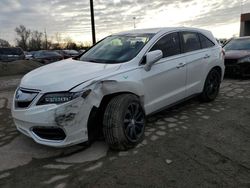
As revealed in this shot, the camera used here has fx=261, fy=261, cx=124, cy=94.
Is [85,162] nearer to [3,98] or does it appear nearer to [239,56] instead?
[3,98]

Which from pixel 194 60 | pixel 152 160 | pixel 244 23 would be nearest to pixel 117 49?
pixel 194 60

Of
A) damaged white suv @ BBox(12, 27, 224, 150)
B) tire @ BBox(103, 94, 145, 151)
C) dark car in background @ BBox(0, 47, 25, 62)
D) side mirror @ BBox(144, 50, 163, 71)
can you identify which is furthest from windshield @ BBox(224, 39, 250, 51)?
dark car in background @ BBox(0, 47, 25, 62)

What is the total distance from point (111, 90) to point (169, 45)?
1721 millimetres

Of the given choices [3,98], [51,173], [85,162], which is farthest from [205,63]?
[3,98]

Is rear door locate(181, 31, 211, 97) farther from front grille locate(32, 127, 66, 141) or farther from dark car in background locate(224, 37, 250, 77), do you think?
dark car in background locate(224, 37, 250, 77)

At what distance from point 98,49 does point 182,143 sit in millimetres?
2293

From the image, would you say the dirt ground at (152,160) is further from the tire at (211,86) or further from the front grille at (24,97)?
the tire at (211,86)

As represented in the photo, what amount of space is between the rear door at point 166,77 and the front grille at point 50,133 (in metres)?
1.45

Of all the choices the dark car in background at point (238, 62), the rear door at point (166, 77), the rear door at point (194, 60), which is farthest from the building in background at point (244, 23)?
the rear door at point (166, 77)

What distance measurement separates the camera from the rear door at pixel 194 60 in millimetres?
5016

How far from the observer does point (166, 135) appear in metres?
4.12

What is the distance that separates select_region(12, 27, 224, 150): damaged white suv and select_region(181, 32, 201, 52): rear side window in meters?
0.02

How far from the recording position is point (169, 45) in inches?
184

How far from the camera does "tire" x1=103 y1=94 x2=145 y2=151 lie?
342cm
